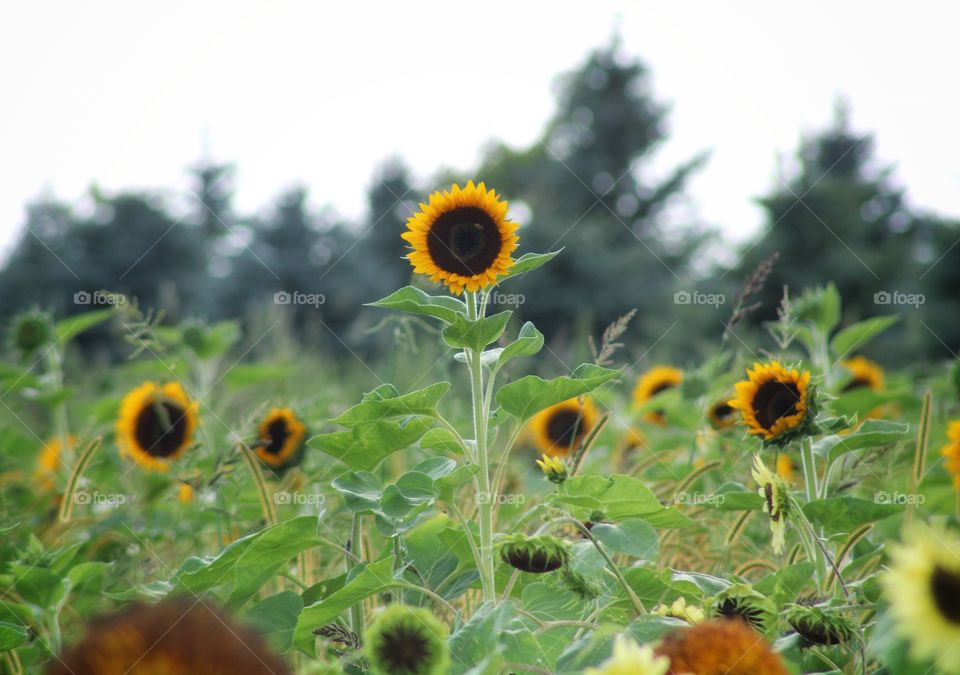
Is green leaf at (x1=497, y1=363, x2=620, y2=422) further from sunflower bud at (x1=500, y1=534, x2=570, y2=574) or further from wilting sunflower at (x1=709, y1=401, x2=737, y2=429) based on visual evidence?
wilting sunflower at (x1=709, y1=401, x2=737, y2=429)

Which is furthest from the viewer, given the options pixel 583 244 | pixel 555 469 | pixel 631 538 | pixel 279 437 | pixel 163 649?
pixel 583 244

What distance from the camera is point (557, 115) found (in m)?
21.8

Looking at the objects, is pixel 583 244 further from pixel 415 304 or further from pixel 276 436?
pixel 415 304

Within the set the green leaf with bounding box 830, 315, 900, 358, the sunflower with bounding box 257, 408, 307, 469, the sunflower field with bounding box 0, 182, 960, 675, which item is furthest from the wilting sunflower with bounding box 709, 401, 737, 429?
the sunflower with bounding box 257, 408, 307, 469

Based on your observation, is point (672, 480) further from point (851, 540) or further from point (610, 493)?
point (610, 493)

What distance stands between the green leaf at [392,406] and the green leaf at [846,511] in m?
0.73

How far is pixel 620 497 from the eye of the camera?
1334 mm

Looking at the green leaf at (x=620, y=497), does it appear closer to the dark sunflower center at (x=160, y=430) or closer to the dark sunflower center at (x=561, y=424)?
the dark sunflower center at (x=160, y=430)

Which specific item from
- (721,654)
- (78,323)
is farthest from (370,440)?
(78,323)

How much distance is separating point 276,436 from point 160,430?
0.60 m

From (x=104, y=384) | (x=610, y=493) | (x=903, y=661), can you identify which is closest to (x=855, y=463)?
(x=610, y=493)

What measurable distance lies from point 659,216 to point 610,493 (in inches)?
834

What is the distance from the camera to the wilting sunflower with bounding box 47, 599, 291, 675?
651 mm

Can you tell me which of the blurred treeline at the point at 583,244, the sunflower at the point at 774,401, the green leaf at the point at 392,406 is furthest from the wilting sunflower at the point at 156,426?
the blurred treeline at the point at 583,244
